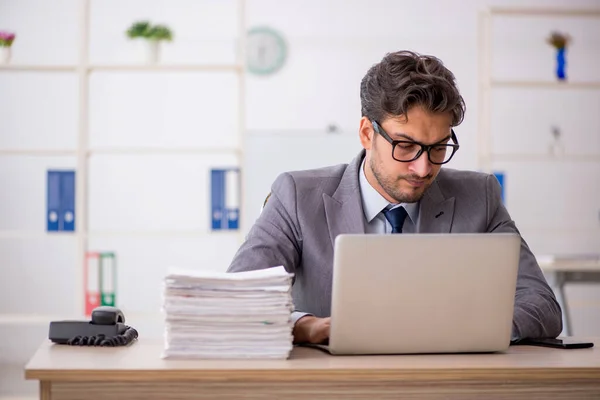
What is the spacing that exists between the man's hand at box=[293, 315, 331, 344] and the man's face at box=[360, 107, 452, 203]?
0.48 meters

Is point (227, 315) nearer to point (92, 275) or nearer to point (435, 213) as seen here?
point (435, 213)

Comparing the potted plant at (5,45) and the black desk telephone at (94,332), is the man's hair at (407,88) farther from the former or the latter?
the potted plant at (5,45)

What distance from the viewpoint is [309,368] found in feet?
4.76

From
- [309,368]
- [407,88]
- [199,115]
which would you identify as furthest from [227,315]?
[199,115]

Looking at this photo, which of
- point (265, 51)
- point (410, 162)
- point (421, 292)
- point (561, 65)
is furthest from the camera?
point (265, 51)

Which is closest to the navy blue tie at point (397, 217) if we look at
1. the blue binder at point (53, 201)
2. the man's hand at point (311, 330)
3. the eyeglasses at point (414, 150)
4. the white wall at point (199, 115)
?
the eyeglasses at point (414, 150)

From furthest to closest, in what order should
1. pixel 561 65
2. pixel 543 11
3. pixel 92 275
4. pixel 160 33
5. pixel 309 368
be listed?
pixel 561 65, pixel 543 11, pixel 160 33, pixel 92 275, pixel 309 368

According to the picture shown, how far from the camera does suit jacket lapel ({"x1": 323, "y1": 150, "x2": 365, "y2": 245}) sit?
2.13 m

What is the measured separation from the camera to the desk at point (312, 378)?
1.43 metres

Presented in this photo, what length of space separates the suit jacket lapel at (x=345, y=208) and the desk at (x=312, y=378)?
0.60 metres

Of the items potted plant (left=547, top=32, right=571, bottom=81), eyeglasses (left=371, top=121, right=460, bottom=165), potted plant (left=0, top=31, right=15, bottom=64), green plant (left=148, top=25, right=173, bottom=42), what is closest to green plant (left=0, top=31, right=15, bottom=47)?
potted plant (left=0, top=31, right=15, bottom=64)

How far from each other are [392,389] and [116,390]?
0.47 m

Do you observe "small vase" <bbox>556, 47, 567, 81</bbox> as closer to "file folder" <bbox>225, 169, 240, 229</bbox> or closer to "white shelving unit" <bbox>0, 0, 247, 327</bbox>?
"white shelving unit" <bbox>0, 0, 247, 327</bbox>

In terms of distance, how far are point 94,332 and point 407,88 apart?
92cm
